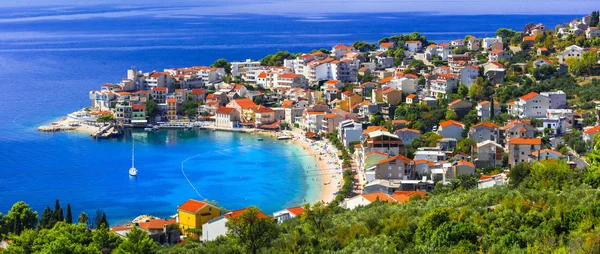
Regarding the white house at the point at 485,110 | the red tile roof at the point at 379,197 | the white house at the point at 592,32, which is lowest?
the red tile roof at the point at 379,197

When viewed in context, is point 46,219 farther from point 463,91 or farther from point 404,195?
point 463,91

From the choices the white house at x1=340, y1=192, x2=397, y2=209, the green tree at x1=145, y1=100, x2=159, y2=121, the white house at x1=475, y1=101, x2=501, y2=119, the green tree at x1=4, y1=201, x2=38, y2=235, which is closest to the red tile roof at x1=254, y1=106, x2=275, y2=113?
the green tree at x1=145, y1=100, x2=159, y2=121

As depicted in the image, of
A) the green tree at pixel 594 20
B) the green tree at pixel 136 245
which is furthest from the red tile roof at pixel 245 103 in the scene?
the green tree at pixel 136 245

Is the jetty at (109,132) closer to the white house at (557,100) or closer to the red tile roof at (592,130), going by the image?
the white house at (557,100)

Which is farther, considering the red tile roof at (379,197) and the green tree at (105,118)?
the green tree at (105,118)

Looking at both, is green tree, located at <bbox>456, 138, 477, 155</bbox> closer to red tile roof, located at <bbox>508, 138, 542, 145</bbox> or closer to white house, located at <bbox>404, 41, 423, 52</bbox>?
red tile roof, located at <bbox>508, 138, 542, 145</bbox>

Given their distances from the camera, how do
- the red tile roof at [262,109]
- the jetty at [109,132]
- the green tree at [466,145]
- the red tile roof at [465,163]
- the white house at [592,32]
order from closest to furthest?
the red tile roof at [465,163] < the green tree at [466,145] < the jetty at [109,132] < the red tile roof at [262,109] < the white house at [592,32]

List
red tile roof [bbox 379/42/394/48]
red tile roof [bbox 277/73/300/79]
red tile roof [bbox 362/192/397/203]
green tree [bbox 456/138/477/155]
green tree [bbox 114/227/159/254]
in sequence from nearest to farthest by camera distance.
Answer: green tree [bbox 114/227/159/254] < red tile roof [bbox 362/192/397/203] < green tree [bbox 456/138/477/155] < red tile roof [bbox 277/73/300/79] < red tile roof [bbox 379/42/394/48]
